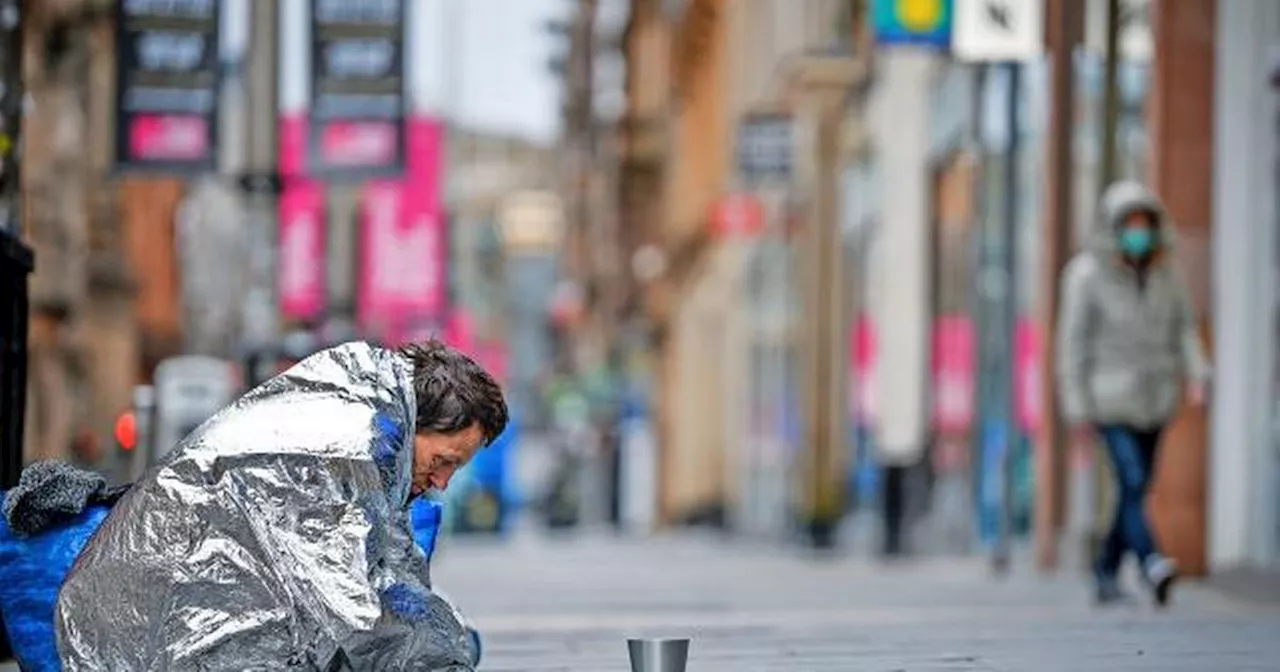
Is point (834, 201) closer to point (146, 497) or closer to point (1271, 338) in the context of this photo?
point (1271, 338)

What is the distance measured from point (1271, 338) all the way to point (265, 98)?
908 cm

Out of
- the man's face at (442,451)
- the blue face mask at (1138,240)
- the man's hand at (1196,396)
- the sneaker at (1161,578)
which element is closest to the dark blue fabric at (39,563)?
the man's face at (442,451)

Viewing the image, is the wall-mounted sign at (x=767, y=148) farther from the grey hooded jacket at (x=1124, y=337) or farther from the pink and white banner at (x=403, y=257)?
the grey hooded jacket at (x=1124, y=337)

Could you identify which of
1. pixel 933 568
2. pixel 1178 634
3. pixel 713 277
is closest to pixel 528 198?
pixel 713 277

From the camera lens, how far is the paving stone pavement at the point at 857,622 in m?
8.83

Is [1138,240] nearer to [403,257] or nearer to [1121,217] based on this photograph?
[1121,217]

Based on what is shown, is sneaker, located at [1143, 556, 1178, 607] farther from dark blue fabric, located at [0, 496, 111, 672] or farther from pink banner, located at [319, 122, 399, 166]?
pink banner, located at [319, 122, 399, 166]

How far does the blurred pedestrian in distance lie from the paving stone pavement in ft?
1.29

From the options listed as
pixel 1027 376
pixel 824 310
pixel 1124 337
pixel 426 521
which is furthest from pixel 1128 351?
pixel 824 310

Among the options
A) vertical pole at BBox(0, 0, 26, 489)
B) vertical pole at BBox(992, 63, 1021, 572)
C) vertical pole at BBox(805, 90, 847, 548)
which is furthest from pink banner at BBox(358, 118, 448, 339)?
vertical pole at BBox(0, 0, 26, 489)

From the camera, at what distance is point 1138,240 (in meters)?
13.1

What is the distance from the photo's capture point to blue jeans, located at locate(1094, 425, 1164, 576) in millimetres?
12969

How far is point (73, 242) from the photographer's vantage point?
37.7 m

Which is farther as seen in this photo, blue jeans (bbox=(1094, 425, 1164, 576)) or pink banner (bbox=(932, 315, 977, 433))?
pink banner (bbox=(932, 315, 977, 433))
